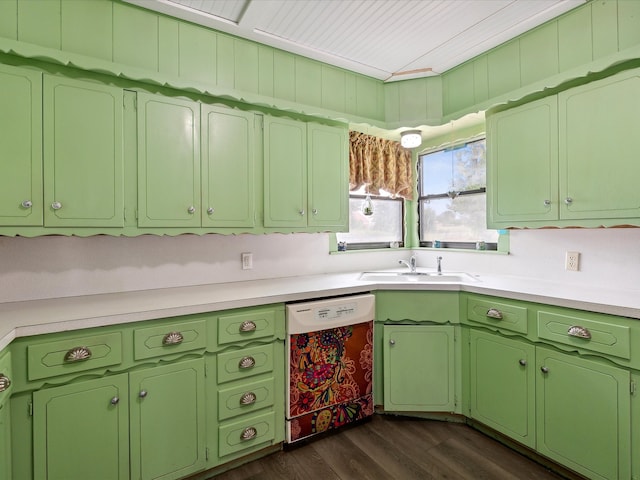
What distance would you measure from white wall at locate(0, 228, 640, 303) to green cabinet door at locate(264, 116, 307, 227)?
333 millimetres

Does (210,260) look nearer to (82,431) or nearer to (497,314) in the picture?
(82,431)

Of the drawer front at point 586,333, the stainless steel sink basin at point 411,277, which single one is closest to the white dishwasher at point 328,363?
the stainless steel sink basin at point 411,277

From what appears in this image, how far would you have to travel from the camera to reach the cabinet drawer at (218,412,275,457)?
184cm

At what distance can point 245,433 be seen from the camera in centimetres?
189

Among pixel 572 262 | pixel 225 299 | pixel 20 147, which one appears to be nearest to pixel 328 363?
pixel 225 299

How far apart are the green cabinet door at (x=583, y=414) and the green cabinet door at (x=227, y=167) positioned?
74.9 inches

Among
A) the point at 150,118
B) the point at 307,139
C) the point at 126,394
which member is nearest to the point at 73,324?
the point at 126,394

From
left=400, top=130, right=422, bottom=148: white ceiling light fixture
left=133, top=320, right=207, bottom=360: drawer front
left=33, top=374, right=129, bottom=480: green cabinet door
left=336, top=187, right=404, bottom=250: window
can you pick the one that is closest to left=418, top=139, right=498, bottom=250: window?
left=336, top=187, right=404, bottom=250: window

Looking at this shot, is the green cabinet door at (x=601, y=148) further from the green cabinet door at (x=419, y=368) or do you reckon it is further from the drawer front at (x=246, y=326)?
the drawer front at (x=246, y=326)

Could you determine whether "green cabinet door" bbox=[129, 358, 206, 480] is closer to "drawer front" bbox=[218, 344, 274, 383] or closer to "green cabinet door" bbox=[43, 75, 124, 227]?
"drawer front" bbox=[218, 344, 274, 383]

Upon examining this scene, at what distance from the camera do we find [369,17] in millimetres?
2072

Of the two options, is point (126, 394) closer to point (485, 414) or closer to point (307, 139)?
point (307, 139)

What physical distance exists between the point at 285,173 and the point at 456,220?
1641 millimetres

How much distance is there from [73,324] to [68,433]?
47 cm
